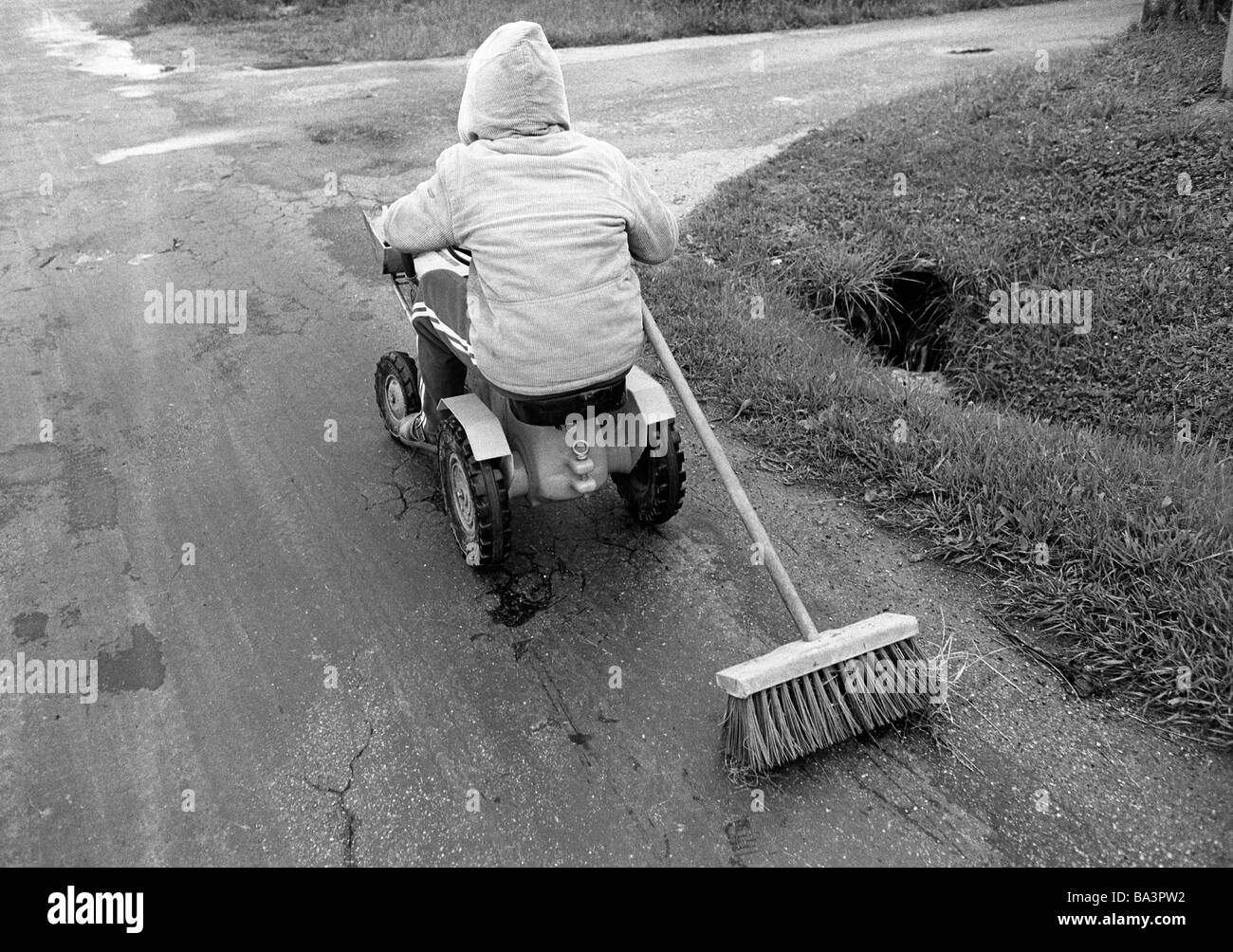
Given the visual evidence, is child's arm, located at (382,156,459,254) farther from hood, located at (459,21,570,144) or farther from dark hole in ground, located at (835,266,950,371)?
dark hole in ground, located at (835,266,950,371)

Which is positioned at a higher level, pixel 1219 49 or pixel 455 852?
pixel 1219 49

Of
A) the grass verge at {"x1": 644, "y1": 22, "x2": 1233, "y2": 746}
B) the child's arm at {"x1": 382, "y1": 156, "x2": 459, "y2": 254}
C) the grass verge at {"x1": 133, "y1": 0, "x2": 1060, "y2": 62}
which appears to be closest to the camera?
the child's arm at {"x1": 382, "y1": 156, "x2": 459, "y2": 254}

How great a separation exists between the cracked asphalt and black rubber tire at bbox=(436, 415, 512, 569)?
0.17m

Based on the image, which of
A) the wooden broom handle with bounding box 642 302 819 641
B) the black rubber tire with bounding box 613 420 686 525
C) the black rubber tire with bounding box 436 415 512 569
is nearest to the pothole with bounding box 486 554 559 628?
the black rubber tire with bounding box 436 415 512 569

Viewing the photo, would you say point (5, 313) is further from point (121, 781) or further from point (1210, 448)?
point (1210, 448)

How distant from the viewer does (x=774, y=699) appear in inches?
105

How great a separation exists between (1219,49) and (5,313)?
25.6 feet

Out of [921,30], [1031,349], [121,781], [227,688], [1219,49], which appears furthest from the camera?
[921,30]

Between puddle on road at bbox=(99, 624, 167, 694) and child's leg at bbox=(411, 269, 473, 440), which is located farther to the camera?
child's leg at bbox=(411, 269, 473, 440)

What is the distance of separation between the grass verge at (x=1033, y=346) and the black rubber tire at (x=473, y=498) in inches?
56.5

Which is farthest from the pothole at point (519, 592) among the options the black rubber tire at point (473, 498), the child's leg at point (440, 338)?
the child's leg at point (440, 338)

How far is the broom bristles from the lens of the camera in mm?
2654

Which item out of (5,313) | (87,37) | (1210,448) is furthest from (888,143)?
(87,37)

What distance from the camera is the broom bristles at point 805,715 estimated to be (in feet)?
8.71
